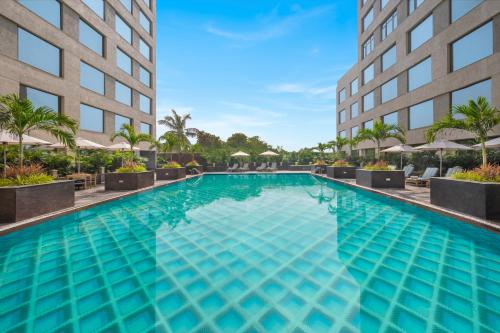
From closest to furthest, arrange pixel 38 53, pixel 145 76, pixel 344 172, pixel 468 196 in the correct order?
pixel 468 196
pixel 38 53
pixel 344 172
pixel 145 76

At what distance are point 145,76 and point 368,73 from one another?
75.5 feet

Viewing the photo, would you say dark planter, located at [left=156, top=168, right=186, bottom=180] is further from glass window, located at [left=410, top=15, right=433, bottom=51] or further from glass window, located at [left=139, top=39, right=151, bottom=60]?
glass window, located at [left=410, top=15, right=433, bottom=51]

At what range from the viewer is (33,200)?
19.5ft

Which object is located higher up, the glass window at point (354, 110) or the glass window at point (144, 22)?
the glass window at point (144, 22)

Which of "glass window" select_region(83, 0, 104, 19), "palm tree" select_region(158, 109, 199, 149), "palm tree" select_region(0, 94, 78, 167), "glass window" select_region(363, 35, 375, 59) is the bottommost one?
"palm tree" select_region(0, 94, 78, 167)

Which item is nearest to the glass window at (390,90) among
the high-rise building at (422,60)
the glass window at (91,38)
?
the high-rise building at (422,60)

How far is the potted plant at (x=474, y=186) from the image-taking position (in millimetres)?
5363

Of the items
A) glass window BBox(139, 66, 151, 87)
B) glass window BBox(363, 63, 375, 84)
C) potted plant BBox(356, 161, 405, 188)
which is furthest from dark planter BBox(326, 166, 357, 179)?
glass window BBox(139, 66, 151, 87)

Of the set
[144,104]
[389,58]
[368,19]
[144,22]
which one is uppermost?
[368,19]

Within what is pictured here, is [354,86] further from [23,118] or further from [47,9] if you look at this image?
[23,118]

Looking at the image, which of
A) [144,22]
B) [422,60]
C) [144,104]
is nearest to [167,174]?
[144,104]

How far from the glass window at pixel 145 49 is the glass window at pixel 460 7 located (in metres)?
24.5

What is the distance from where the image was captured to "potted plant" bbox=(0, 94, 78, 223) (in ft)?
18.0

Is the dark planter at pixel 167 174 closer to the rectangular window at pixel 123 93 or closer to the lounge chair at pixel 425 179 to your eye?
the rectangular window at pixel 123 93
